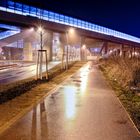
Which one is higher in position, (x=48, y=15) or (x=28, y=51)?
(x=48, y=15)

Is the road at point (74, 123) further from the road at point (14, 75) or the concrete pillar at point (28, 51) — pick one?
the concrete pillar at point (28, 51)

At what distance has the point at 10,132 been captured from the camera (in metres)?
8.44

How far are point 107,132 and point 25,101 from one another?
20.3 feet

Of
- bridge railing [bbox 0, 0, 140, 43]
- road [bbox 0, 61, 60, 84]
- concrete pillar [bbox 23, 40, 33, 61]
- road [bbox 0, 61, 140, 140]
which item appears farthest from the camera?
concrete pillar [bbox 23, 40, 33, 61]

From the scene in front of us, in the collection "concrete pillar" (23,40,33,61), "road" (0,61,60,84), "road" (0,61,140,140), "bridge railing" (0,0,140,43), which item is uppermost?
"bridge railing" (0,0,140,43)

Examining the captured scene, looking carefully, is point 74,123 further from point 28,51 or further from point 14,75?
point 28,51

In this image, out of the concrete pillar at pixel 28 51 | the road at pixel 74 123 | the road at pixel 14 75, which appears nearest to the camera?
the road at pixel 74 123

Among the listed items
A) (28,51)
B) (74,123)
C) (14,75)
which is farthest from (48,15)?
(74,123)

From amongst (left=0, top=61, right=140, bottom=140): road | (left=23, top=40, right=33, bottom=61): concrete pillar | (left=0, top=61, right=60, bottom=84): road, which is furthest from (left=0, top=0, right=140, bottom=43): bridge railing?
(left=0, top=61, right=140, bottom=140): road

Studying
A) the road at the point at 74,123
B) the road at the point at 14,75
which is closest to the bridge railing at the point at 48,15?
the road at the point at 14,75

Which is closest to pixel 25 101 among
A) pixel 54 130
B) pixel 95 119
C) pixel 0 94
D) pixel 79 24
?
pixel 0 94

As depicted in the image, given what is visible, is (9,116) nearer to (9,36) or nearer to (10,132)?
(10,132)

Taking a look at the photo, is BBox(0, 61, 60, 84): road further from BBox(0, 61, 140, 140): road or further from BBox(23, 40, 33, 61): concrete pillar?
BBox(23, 40, 33, 61): concrete pillar

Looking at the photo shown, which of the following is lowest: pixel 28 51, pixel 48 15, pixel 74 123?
pixel 74 123
